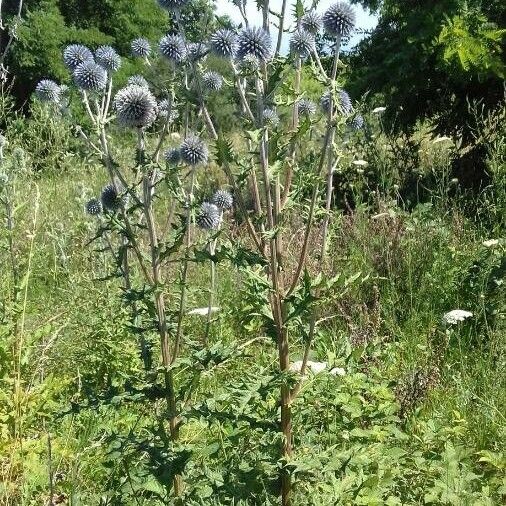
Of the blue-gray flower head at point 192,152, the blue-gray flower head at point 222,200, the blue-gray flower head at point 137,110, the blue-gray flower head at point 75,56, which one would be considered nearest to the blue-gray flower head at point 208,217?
the blue-gray flower head at point 222,200

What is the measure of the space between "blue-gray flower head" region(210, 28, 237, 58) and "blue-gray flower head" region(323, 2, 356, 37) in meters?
0.35

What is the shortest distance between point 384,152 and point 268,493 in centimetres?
447

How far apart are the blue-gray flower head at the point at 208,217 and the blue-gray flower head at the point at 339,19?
0.90 metres

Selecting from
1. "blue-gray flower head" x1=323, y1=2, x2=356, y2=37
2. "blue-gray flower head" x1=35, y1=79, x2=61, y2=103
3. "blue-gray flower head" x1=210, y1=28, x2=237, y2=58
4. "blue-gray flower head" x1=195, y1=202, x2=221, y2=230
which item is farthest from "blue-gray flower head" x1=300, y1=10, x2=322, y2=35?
"blue-gray flower head" x1=35, y1=79, x2=61, y2=103

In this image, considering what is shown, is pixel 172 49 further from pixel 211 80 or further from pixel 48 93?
pixel 48 93

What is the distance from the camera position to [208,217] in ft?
9.89

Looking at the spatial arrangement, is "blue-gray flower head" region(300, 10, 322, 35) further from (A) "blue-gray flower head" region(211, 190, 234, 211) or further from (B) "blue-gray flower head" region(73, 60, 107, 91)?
(A) "blue-gray flower head" region(211, 190, 234, 211)

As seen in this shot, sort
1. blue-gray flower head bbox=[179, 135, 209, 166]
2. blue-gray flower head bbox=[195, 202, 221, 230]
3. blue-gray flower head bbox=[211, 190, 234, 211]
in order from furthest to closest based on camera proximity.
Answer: blue-gray flower head bbox=[211, 190, 234, 211]
blue-gray flower head bbox=[195, 202, 221, 230]
blue-gray flower head bbox=[179, 135, 209, 166]

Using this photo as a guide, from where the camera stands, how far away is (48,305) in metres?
4.09

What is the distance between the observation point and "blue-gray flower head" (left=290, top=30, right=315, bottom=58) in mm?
2113

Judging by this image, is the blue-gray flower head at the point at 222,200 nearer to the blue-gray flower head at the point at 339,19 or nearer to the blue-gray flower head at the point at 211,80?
the blue-gray flower head at the point at 211,80

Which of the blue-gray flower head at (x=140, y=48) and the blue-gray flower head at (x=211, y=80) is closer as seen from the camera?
the blue-gray flower head at (x=211, y=80)

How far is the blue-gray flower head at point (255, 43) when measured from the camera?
2141 millimetres

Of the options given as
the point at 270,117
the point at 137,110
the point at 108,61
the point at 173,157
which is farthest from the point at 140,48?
the point at 270,117
